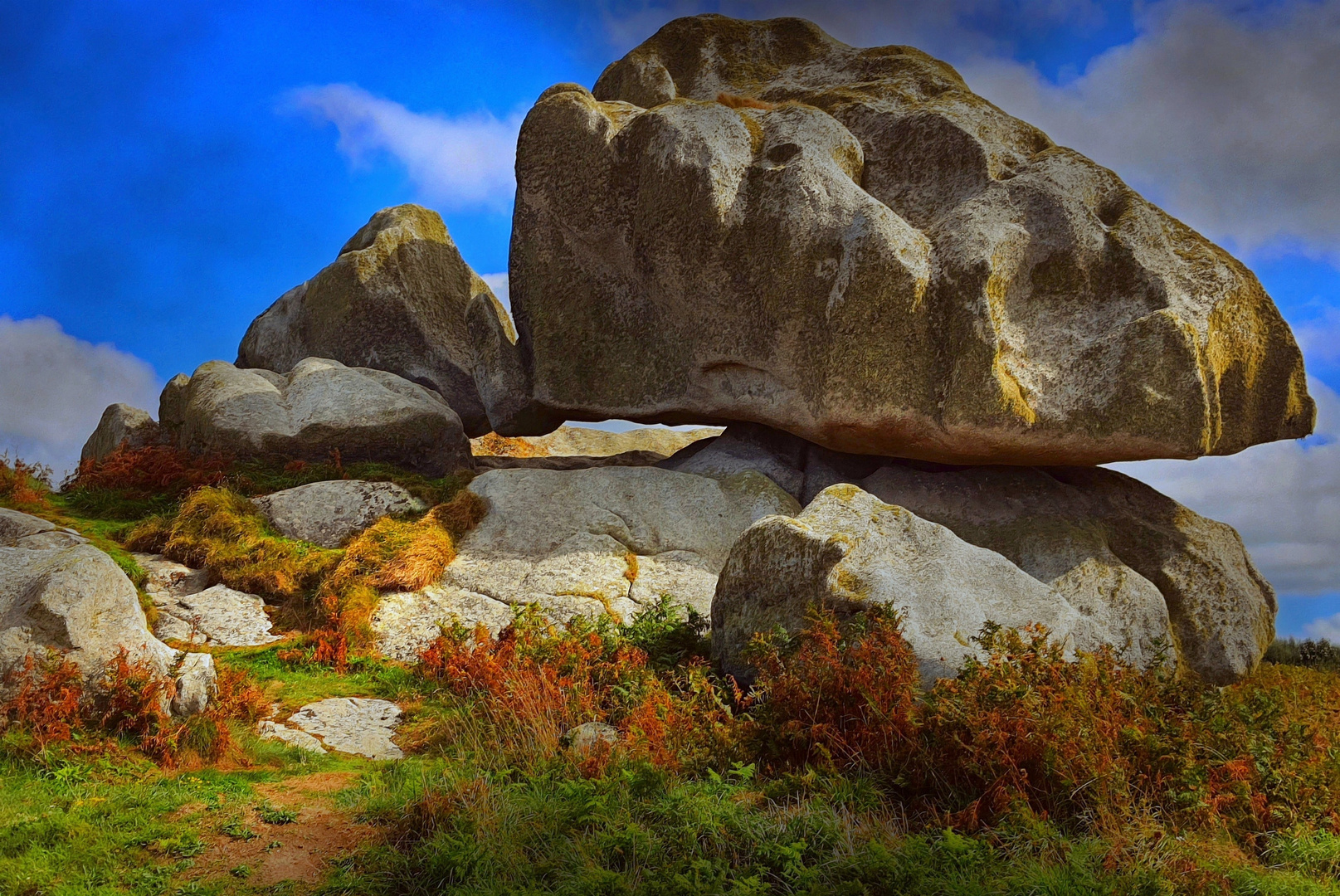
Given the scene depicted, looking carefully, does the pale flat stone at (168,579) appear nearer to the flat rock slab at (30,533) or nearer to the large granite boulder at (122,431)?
the flat rock slab at (30,533)

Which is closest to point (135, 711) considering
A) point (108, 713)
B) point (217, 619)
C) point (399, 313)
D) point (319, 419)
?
point (108, 713)

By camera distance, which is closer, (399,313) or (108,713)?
(108,713)

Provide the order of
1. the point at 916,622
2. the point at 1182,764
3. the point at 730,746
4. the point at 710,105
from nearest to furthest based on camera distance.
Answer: the point at 1182,764 < the point at 730,746 < the point at 916,622 < the point at 710,105

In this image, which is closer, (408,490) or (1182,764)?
(1182,764)

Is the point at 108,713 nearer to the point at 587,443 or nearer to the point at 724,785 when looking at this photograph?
the point at 724,785

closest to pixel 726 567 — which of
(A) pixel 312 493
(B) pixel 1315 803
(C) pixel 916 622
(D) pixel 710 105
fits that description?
(C) pixel 916 622

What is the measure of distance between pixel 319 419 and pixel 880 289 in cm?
1132

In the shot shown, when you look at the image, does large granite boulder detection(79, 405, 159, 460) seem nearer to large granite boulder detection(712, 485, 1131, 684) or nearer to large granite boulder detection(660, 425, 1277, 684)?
large granite boulder detection(660, 425, 1277, 684)

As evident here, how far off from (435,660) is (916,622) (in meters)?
6.22

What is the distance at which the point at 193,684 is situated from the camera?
10.1 m

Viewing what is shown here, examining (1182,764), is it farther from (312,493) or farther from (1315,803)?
(312,493)

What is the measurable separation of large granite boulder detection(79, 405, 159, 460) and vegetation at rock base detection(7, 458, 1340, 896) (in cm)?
1235

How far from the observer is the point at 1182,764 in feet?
25.7

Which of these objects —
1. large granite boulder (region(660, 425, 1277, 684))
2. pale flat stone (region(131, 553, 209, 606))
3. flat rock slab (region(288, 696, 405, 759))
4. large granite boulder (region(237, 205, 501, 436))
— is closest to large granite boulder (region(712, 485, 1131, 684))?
flat rock slab (region(288, 696, 405, 759))
